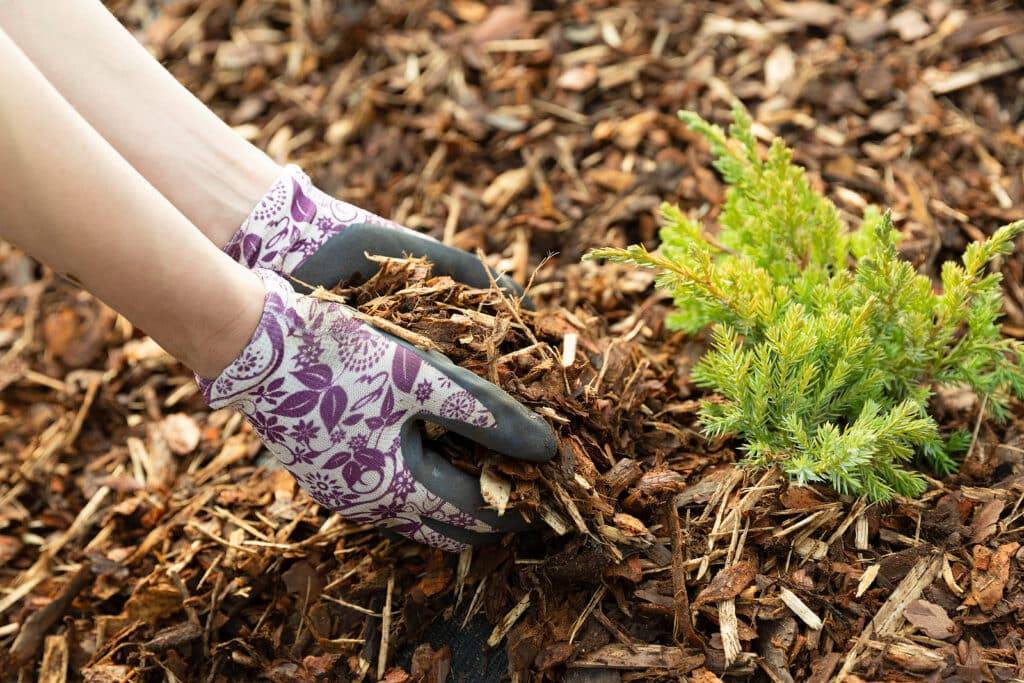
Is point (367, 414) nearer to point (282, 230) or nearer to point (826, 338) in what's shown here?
point (282, 230)

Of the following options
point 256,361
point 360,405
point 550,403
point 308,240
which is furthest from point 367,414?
point 308,240

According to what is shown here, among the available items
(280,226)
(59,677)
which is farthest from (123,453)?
(280,226)

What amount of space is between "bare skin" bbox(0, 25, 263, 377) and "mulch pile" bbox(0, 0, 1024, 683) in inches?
15.4

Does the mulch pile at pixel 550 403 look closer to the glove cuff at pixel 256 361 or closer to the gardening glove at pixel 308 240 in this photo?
the gardening glove at pixel 308 240

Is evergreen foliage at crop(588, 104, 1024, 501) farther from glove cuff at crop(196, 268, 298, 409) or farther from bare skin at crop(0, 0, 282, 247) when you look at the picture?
bare skin at crop(0, 0, 282, 247)

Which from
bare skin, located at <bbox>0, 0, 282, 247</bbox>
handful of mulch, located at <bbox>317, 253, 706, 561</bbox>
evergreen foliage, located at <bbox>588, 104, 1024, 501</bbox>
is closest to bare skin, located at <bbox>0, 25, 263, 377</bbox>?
handful of mulch, located at <bbox>317, 253, 706, 561</bbox>

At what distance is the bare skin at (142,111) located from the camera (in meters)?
1.98

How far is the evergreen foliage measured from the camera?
1.77m

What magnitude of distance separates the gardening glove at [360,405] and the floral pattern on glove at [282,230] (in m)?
0.25

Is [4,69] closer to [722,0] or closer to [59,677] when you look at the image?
[59,677]

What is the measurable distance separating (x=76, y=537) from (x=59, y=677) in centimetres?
44

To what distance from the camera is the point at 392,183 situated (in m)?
3.28

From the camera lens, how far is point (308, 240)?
6.95ft

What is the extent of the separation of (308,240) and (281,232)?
68 millimetres
